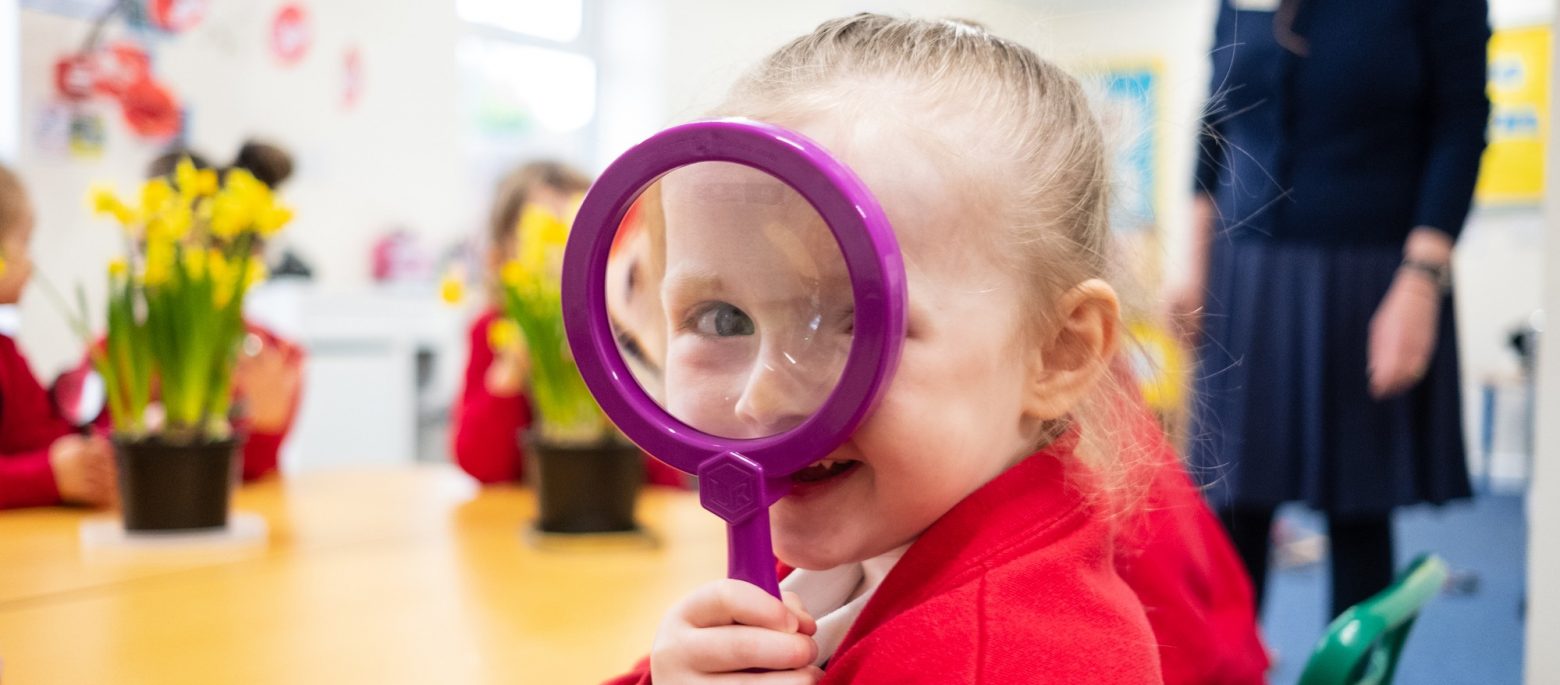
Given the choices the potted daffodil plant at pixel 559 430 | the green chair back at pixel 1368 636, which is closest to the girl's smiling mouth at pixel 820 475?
the green chair back at pixel 1368 636

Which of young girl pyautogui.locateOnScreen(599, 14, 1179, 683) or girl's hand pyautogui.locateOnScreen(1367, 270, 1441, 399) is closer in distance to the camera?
young girl pyautogui.locateOnScreen(599, 14, 1179, 683)

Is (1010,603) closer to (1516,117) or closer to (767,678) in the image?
(767,678)

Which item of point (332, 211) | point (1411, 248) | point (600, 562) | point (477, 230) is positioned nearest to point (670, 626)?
point (600, 562)

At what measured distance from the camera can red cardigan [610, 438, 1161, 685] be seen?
22.5 inches

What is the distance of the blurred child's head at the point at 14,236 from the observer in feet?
5.06

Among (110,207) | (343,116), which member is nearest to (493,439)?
(110,207)

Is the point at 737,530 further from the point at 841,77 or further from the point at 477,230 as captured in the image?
the point at 477,230

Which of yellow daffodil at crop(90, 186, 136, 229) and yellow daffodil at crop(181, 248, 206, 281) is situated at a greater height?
yellow daffodil at crop(90, 186, 136, 229)

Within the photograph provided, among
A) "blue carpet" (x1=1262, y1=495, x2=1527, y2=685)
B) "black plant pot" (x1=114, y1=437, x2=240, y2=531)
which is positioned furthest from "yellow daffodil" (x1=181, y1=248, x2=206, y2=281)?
"blue carpet" (x1=1262, y1=495, x2=1527, y2=685)

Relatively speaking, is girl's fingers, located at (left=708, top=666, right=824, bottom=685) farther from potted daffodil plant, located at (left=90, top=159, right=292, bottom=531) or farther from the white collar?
potted daffodil plant, located at (left=90, top=159, right=292, bottom=531)

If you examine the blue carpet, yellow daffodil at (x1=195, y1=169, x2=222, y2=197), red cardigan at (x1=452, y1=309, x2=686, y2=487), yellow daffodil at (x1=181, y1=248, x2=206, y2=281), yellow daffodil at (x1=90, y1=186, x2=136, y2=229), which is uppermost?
yellow daffodil at (x1=195, y1=169, x2=222, y2=197)

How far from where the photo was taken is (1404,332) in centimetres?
172

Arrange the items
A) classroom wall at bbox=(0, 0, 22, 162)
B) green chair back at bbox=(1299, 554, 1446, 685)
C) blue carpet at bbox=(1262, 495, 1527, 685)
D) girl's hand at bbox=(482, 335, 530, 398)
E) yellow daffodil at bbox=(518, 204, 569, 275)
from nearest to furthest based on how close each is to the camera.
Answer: green chair back at bbox=(1299, 554, 1446, 685)
yellow daffodil at bbox=(518, 204, 569, 275)
girl's hand at bbox=(482, 335, 530, 398)
classroom wall at bbox=(0, 0, 22, 162)
blue carpet at bbox=(1262, 495, 1527, 685)

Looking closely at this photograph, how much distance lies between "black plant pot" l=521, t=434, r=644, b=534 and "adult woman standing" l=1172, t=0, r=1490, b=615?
2.79 ft
